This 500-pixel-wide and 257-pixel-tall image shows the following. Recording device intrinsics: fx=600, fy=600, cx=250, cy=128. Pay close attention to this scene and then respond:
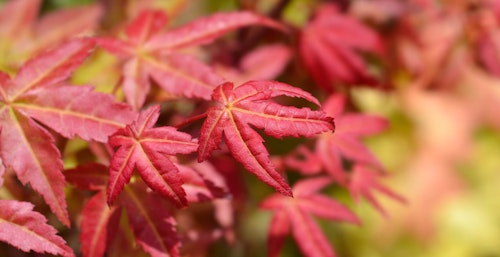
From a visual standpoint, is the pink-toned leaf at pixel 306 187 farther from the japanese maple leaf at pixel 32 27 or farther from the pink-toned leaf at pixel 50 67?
the japanese maple leaf at pixel 32 27

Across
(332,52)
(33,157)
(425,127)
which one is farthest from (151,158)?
(425,127)

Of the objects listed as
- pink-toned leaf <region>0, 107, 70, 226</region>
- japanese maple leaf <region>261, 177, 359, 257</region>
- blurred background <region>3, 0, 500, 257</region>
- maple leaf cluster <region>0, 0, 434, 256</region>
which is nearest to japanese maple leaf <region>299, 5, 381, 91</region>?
maple leaf cluster <region>0, 0, 434, 256</region>

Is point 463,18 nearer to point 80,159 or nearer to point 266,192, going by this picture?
point 266,192

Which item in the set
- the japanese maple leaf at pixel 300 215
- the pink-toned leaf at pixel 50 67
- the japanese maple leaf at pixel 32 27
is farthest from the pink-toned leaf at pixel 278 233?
the japanese maple leaf at pixel 32 27

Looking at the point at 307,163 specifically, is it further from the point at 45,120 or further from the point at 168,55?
the point at 45,120

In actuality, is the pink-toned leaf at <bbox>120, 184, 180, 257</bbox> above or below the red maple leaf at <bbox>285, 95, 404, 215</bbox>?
below

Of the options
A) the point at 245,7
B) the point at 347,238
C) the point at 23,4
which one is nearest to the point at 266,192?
the point at 347,238

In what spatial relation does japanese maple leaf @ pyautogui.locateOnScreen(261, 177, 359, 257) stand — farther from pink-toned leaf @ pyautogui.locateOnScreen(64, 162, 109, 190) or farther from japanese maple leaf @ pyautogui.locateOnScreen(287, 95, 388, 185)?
pink-toned leaf @ pyautogui.locateOnScreen(64, 162, 109, 190)
